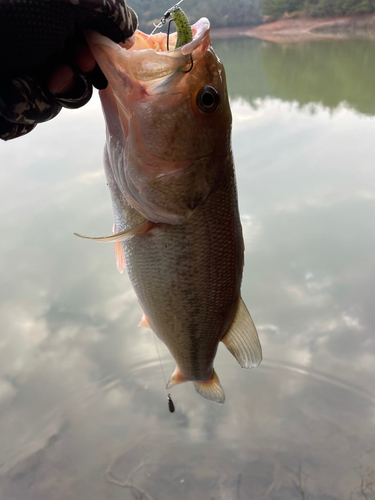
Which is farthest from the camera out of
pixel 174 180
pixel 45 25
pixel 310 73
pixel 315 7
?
pixel 315 7

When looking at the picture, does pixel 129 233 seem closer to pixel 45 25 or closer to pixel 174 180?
pixel 174 180

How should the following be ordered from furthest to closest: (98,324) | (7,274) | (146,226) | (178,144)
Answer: (7,274)
(98,324)
(146,226)
(178,144)

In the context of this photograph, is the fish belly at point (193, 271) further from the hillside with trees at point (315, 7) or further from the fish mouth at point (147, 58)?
the hillside with trees at point (315, 7)

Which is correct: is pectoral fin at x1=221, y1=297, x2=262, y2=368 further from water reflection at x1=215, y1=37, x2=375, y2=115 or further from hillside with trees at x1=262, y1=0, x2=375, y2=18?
hillside with trees at x1=262, y1=0, x2=375, y2=18

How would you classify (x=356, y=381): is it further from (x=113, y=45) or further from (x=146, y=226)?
(x=113, y=45)

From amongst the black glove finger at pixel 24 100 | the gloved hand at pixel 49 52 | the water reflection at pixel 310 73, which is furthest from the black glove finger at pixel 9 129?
the water reflection at pixel 310 73

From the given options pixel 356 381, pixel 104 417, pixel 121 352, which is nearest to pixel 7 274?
pixel 121 352

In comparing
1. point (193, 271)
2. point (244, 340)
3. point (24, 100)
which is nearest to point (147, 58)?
point (24, 100)
